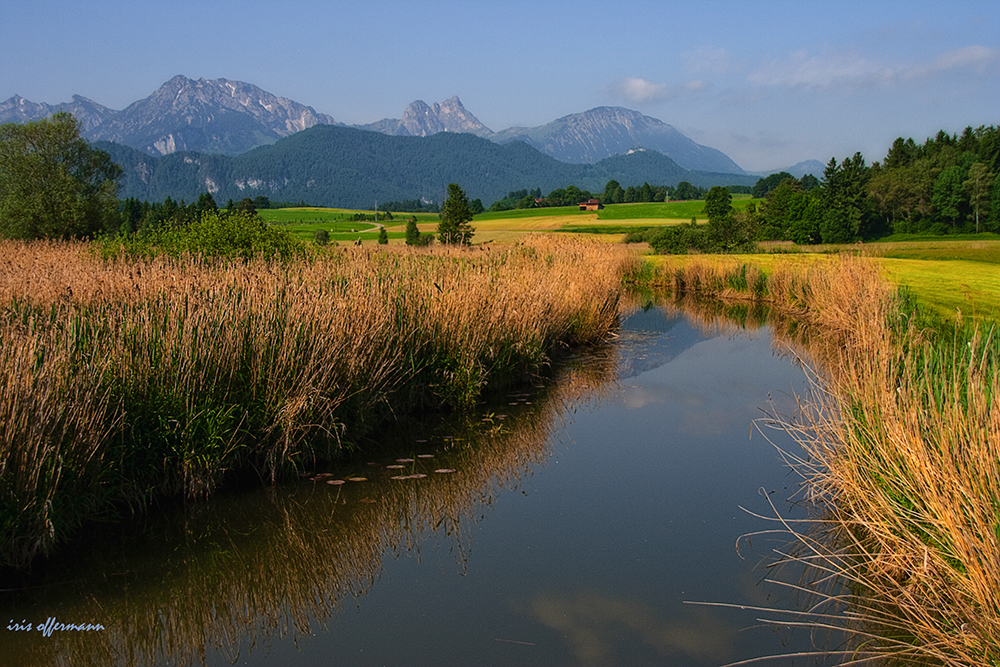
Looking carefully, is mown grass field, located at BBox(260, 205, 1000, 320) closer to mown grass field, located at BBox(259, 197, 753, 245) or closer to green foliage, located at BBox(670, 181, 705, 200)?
mown grass field, located at BBox(259, 197, 753, 245)

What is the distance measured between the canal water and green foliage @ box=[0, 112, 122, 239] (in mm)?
40212

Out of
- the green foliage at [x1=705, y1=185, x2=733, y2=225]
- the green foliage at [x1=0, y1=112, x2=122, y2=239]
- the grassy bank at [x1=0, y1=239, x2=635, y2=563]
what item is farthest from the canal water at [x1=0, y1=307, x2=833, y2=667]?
the green foliage at [x1=705, y1=185, x2=733, y2=225]

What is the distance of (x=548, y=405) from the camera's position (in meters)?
10.2

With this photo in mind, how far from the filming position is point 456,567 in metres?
5.39

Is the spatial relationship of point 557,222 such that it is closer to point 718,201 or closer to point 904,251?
point 718,201

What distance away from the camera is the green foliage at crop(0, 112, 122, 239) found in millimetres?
41219

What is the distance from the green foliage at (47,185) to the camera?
4122 cm

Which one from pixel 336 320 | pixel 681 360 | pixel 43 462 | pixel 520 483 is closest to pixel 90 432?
pixel 43 462

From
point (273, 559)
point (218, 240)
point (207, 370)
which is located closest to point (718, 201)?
point (218, 240)

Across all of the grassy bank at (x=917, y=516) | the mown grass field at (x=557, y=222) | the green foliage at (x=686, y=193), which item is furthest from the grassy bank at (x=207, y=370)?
the green foliage at (x=686, y=193)

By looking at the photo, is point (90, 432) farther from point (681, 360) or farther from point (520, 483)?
point (681, 360)

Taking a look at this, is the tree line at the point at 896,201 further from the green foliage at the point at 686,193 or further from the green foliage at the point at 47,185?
the green foliage at the point at 686,193

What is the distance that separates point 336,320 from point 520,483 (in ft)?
8.56

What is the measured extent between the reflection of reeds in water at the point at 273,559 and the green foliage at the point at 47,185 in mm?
39995
